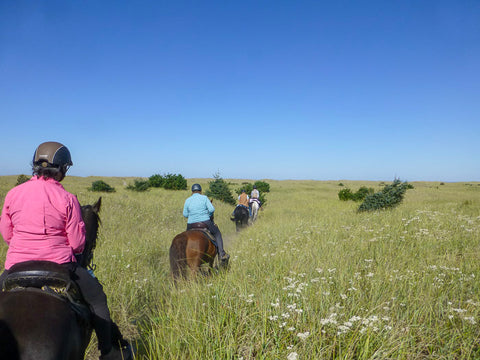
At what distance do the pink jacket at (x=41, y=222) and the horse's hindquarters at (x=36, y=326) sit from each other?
0.37m

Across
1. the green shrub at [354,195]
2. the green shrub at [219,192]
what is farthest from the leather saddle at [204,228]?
the green shrub at [354,195]

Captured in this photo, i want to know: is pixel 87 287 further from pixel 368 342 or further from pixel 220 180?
pixel 220 180

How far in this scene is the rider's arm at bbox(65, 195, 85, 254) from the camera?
2568 millimetres

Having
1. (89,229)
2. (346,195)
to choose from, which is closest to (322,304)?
(89,229)

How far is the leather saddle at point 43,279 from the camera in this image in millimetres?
2232

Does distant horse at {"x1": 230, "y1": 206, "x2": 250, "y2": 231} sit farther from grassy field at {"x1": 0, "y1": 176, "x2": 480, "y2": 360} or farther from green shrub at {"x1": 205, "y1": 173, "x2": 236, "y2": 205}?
green shrub at {"x1": 205, "y1": 173, "x2": 236, "y2": 205}

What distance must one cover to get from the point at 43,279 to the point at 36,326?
393mm

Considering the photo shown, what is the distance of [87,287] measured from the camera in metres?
2.71

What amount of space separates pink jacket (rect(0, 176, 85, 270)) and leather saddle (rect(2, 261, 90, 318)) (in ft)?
0.26

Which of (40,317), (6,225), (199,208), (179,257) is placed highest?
(6,225)

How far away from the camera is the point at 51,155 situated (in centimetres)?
259

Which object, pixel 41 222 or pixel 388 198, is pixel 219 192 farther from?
pixel 41 222

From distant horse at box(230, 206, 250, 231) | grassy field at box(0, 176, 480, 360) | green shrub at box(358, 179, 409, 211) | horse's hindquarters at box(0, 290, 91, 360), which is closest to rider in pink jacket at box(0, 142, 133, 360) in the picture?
horse's hindquarters at box(0, 290, 91, 360)

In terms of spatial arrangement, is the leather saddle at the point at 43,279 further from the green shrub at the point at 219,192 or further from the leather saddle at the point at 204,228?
the green shrub at the point at 219,192
